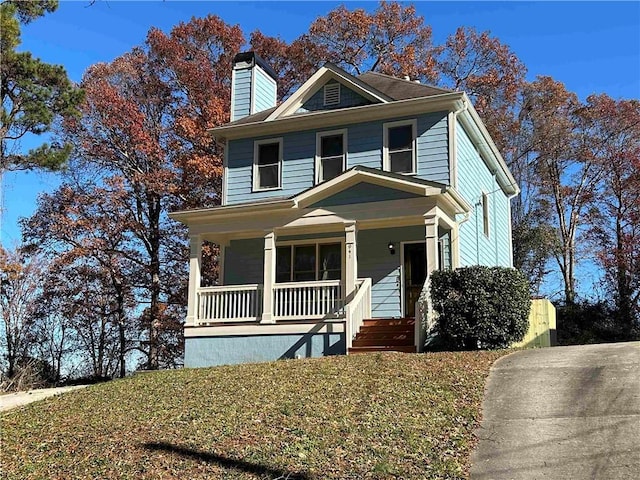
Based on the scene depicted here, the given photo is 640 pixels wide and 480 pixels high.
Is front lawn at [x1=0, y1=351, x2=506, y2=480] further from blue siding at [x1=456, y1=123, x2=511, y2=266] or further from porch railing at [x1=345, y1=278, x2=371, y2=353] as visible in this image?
blue siding at [x1=456, y1=123, x2=511, y2=266]

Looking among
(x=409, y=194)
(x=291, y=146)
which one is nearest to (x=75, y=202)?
(x=291, y=146)

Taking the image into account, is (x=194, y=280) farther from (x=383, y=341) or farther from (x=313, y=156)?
(x=383, y=341)

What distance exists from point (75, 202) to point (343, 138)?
1090 cm

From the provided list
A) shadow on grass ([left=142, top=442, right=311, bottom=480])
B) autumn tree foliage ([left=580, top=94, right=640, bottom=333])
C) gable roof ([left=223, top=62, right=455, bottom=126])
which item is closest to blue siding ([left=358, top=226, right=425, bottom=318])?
gable roof ([left=223, top=62, right=455, bottom=126])

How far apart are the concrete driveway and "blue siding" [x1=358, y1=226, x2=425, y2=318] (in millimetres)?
5167

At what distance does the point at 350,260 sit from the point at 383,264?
185 cm

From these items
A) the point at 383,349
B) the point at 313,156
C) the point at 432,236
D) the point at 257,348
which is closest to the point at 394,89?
the point at 313,156

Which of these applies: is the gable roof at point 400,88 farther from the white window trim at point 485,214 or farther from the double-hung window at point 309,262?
the double-hung window at point 309,262

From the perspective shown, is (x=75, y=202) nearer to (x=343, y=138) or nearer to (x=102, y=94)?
(x=102, y=94)

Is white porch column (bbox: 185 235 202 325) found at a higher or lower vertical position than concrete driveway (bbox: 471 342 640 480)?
higher

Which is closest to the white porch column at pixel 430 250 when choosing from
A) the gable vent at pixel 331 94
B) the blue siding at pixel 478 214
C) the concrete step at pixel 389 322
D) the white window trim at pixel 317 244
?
the concrete step at pixel 389 322

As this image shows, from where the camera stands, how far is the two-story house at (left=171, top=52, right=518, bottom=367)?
14227 millimetres

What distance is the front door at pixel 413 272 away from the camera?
15.7 meters

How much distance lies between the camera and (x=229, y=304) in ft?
49.8
